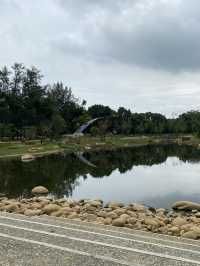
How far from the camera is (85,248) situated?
9.28 m

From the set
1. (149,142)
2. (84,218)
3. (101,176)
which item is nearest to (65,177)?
(101,176)

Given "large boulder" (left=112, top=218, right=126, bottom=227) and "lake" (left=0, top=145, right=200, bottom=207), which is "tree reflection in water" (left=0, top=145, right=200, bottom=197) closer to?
"lake" (left=0, top=145, right=200, bottom=207)

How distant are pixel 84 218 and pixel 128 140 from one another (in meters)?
80.9

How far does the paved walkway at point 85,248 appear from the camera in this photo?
838 cm

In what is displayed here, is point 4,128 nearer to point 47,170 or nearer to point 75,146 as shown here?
point 75,146

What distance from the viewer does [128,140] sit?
96.4 metres

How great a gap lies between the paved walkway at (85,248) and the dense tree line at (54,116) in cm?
6072

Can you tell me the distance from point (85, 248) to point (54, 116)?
76.6 m

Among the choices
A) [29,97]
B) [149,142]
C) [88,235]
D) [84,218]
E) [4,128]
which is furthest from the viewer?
[149,142]

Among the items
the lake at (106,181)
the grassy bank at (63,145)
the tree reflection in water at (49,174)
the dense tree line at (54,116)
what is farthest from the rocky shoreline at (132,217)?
the dense tree line at (54,116)

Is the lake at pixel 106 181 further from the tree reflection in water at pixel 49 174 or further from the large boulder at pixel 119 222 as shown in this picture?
the large boulder at pixel 119 222

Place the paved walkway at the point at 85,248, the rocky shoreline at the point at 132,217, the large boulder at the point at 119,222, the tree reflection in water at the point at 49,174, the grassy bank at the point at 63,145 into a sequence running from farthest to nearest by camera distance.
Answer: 1. the grassy bank at the point at 63,145
2. the tree reflection in water at the point at 49,174
3. the large boulder at the point at 119,222
4. the rocky shoreline at the point at 132,217
5. the paved walkway at the point at 85,248

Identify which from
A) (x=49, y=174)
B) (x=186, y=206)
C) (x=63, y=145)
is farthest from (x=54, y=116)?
(x=186, y=206)

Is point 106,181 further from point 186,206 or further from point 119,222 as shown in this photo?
point 119,222
